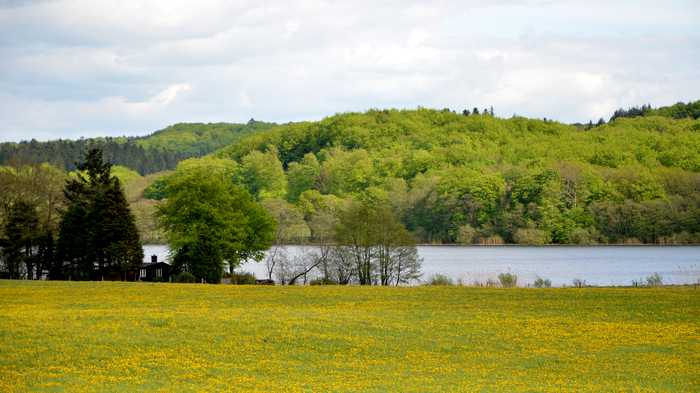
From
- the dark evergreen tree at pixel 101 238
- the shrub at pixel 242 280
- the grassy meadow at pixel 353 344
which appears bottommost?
the grassy meadow at pixel 353 344

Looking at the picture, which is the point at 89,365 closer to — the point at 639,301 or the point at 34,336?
the point at 34,336

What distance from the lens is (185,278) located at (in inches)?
2918

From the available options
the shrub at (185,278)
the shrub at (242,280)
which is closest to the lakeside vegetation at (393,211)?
the shrub at (185,278)

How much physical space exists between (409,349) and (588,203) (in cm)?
12125

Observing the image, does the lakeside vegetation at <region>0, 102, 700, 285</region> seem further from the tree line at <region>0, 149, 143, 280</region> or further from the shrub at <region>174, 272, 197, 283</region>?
the shrub at <region>174, 272, 197, 283</region>

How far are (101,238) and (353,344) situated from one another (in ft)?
149

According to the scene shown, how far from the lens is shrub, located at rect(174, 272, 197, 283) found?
243 ft

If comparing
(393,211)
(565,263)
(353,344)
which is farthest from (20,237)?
(393,211)

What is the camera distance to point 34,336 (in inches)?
1281

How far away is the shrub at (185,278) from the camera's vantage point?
7406 centimetres

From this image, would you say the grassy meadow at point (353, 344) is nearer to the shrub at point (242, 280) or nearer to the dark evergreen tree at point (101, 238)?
the dark evergreen tree at point (101, 238)

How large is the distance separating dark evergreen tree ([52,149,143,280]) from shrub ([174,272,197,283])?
12.1ft

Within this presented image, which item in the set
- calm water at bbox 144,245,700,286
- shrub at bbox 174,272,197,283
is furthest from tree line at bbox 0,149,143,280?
calm water at bbox 144,245,700,286

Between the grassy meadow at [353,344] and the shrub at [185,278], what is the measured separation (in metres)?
23.9
